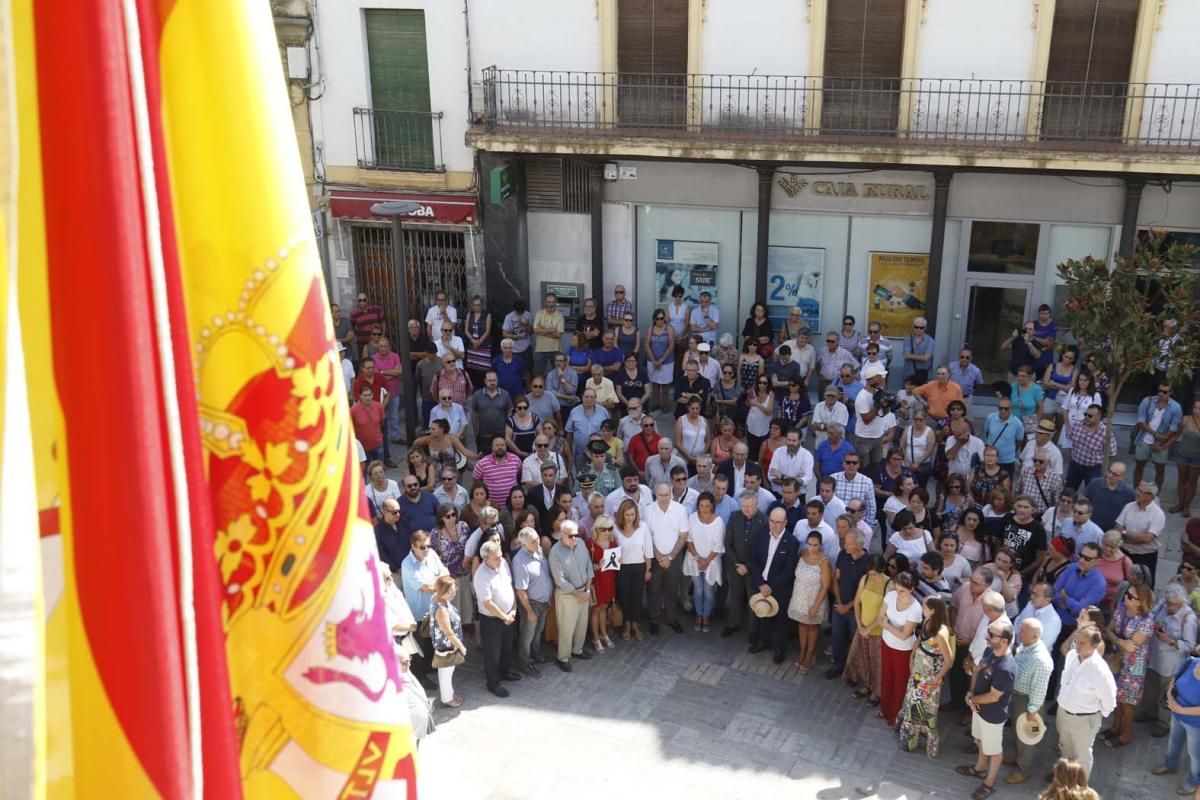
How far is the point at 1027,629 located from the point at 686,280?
9.90 metres

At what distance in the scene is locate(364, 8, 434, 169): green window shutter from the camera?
59.2ft

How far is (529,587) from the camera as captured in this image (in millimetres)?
10945

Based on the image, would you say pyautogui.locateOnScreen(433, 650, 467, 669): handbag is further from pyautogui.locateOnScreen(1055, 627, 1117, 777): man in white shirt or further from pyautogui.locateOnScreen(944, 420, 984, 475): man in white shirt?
pyautogui.locateOnScreen(944, 420, 984, 475): man in white shirt

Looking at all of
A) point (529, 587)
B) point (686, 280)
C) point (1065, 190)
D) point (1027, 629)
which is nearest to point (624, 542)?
point (529, 587)

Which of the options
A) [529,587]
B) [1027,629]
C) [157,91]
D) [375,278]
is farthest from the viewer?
[375,278]

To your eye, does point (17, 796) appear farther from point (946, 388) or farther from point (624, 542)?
point (946, 388)

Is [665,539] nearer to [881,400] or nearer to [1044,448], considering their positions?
[881,400]

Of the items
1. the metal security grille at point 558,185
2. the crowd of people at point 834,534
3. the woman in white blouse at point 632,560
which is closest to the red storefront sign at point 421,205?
the metal security grille at point 558,185

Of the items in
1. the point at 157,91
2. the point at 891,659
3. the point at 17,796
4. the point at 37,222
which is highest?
the point at 157,91

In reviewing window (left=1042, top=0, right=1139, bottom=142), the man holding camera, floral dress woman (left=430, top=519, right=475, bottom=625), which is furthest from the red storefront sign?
window (left=1042, top=0, right=1139, bottom=142)

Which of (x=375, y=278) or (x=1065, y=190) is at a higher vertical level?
(x=1065, y=190)

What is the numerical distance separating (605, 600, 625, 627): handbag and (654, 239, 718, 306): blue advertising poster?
6.95 m

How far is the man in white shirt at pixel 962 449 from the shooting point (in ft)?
41.7

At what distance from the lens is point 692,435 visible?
1360 centimetres
